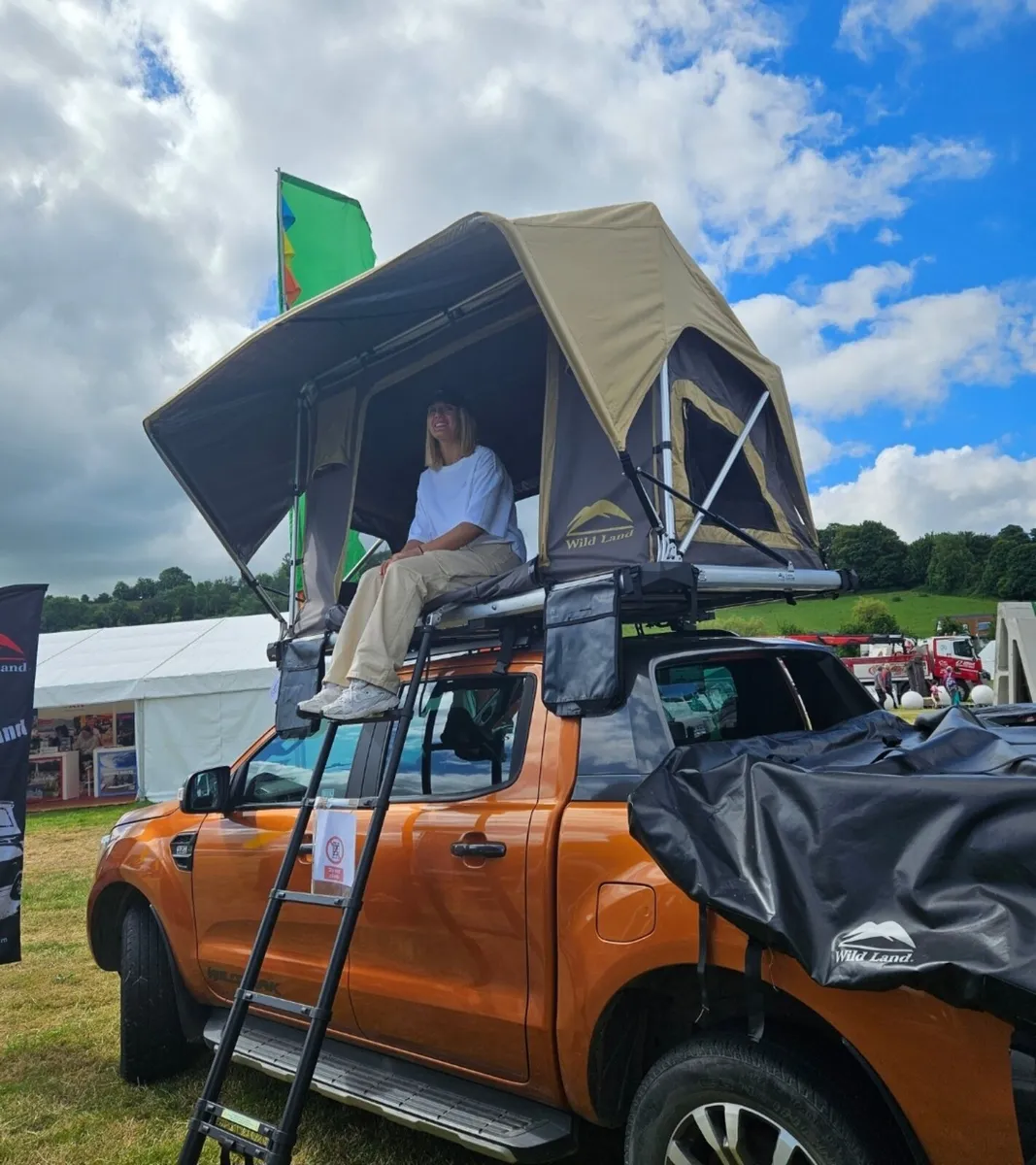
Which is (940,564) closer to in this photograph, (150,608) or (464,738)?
(150,608)

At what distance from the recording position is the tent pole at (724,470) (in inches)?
134

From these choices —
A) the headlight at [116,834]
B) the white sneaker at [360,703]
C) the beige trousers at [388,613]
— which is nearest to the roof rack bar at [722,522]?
the beige trousers at [388,613]

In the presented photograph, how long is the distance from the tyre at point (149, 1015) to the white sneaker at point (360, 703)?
74.9 inches

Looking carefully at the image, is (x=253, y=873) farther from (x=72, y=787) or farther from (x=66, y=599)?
(x=66, y=599)

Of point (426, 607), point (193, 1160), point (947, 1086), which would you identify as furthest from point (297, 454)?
point (947, 1086)

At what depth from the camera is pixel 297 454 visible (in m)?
5.24

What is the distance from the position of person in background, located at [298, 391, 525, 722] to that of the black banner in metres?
2.24

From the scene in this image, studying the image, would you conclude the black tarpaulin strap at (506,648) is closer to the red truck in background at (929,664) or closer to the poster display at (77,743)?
the poster display at (77,743)

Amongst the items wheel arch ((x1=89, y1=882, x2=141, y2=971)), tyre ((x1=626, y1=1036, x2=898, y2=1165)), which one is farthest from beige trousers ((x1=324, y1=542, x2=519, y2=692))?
wheel arch ((x1=89, y1=882, x2=141, y2=971))

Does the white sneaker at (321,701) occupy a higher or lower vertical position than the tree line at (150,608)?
lower

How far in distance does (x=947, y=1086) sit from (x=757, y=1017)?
440mm

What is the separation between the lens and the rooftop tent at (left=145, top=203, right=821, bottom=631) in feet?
11.2

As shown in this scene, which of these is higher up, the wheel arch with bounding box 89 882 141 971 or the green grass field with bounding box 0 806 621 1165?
the wheel arch with bounding box 89 882 141 971

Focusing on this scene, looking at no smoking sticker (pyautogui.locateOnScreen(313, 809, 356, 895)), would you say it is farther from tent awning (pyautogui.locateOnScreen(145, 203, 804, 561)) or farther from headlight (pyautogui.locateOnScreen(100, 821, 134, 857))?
headlight (pyautogui.locateOnScreen(100, 821, 134, 857))
